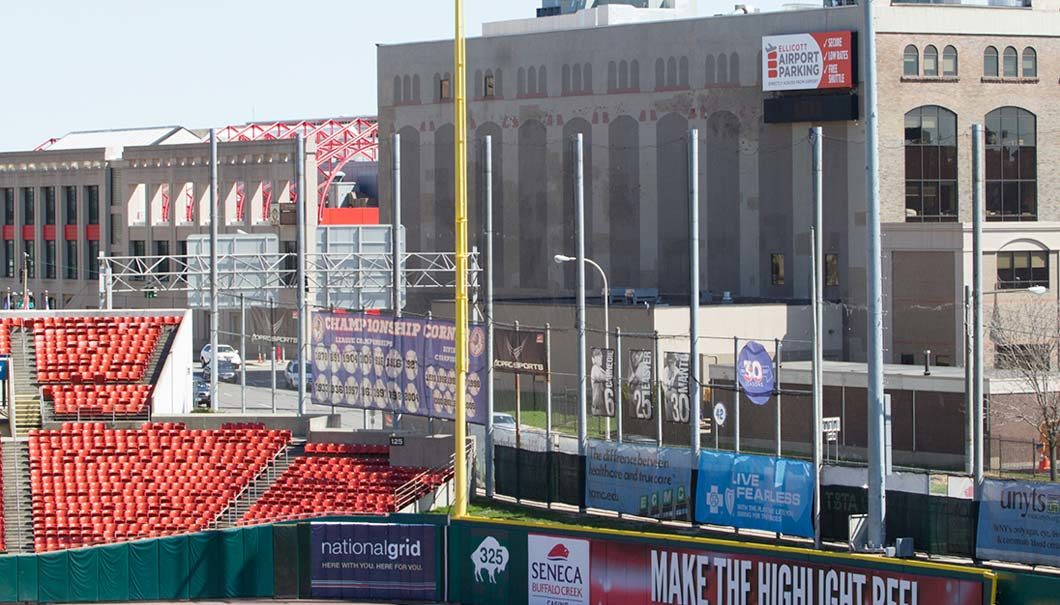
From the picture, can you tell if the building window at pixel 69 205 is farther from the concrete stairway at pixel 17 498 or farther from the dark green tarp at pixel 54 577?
the dark green tarp at pixel 54 577

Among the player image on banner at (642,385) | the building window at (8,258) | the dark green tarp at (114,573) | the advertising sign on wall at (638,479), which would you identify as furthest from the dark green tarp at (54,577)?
the building window at (8,258)

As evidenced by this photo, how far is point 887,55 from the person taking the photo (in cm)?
6506

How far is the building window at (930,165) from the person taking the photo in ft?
214

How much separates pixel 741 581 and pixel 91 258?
2650 inches

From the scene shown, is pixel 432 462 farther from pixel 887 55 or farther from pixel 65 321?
pixel 887 55

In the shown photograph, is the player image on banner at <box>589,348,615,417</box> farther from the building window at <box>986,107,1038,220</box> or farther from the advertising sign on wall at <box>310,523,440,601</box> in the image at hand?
the building window at <box>986,107,1038,220</box>

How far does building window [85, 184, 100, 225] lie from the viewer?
291 feet

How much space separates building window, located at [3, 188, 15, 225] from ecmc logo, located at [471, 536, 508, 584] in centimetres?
6721

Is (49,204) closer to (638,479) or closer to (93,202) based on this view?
(93,202)

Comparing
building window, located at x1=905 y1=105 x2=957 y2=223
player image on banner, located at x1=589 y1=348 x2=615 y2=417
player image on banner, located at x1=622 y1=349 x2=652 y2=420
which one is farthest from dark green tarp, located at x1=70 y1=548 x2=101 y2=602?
building window, located at x1=905 y1=105 x2=957 y2=223

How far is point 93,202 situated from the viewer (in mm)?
89062

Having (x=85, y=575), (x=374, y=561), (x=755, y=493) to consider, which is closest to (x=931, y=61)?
(x=755, y=493)

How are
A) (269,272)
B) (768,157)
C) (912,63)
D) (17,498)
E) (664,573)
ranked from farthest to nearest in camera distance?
1. (768,157)
2. (912,63)
3. (269,272)
4. (17,498)
5. (664,573)

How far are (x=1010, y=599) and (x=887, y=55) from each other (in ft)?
141
